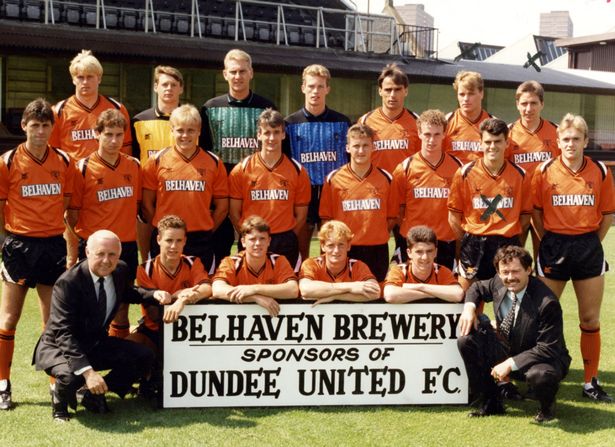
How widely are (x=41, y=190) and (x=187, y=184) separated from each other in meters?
0.92

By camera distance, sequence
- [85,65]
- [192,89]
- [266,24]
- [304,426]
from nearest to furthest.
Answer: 1. [304,426]
2. [85,65]
3. [192,89]
4. [266,24]

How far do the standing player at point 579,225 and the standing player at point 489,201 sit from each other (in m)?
0.15

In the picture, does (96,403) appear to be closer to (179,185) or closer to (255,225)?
(255,225)

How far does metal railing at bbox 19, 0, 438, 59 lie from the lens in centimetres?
1717

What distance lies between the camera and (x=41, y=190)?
444 centimetres

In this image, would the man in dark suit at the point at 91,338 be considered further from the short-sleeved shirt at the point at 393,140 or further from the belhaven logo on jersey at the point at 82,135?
the short-sleeved shirt at the point at 393,140

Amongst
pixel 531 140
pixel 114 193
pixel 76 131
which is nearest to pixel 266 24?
pixel 76 131

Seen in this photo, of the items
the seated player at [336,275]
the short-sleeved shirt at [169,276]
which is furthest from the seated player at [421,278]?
the short-sleeved shirt at [169,276]

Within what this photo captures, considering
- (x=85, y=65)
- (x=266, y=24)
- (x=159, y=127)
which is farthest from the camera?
(x=266, y=24)

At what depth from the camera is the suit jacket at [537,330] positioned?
4.08 m

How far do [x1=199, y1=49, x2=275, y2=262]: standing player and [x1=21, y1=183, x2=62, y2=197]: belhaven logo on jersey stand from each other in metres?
1.26

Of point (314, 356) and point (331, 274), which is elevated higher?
point (331, 274)

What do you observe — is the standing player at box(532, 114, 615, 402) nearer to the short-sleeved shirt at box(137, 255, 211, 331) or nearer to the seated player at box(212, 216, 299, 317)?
the seated player at box(212, 216, 299, 317)

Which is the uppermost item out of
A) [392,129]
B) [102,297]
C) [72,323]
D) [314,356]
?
[392,129]
